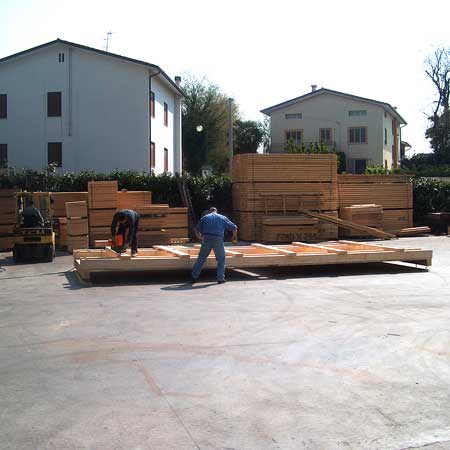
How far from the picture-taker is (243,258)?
13328 mm

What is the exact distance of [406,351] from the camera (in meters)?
6.94

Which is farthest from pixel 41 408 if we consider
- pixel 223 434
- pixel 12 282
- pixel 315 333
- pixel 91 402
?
pixel 12 282

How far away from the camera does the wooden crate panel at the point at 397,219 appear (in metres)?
26.4

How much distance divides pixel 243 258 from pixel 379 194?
14400mm

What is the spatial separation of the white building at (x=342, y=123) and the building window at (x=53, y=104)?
2286cm

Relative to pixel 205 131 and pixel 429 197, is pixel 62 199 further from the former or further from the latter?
pixel 205 131

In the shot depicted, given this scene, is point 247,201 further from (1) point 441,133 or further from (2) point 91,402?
(1) point 441,133

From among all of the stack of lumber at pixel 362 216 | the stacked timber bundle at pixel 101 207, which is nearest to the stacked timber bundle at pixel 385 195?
the stack of lumber at pixel 362 216

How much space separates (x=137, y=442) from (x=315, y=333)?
153 inches

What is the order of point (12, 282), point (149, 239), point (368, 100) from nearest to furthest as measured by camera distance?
point (12, 282), point (149, 239), point (368, 100)

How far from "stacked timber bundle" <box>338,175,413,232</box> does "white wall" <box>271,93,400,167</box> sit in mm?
24960

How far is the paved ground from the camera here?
4.58m

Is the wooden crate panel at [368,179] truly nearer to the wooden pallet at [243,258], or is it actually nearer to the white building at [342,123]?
the wooden pallet at [243,258]

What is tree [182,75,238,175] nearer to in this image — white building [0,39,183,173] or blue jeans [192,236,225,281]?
white building [0,39,183,173]
